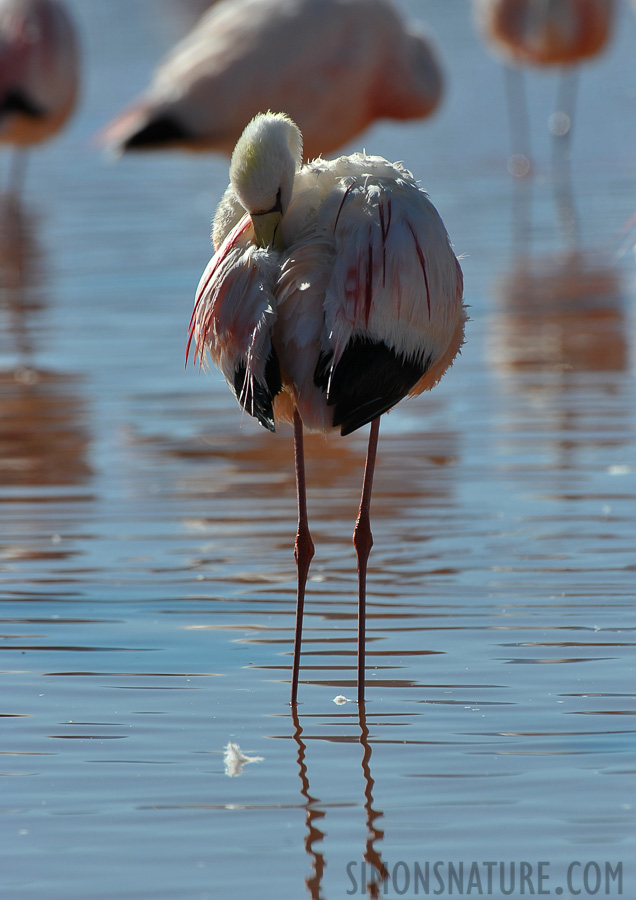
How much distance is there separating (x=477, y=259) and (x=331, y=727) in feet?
22.6

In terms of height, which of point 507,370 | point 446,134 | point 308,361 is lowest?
point 446,134

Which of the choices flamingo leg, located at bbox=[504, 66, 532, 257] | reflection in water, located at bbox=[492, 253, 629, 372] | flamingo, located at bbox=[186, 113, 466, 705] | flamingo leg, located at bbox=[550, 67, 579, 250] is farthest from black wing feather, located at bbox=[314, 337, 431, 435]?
flamingo leg, located at bbox=[550, 67, 579, 250]

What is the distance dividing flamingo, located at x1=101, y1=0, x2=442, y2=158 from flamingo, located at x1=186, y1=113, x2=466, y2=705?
5.91 meters

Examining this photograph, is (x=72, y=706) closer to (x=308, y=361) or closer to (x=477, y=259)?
(x=308, y=361)

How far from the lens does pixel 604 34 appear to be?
14.9 m

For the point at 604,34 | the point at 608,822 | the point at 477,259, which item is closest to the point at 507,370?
the point at 477,259

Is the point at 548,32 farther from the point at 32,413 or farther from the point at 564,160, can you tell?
the point at 32,413

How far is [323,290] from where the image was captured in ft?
11.8

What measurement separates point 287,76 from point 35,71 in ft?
12.8

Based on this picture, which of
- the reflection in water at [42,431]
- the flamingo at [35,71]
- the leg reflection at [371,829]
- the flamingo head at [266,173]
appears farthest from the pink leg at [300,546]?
the flamingo at [35,71]

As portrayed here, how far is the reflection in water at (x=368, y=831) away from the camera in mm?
2930

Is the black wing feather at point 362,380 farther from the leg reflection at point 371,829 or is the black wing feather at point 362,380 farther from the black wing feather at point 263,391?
the leg reflection at point 371,829

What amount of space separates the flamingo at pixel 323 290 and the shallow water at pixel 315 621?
1.20 ft

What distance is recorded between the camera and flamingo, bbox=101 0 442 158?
9570 mm
